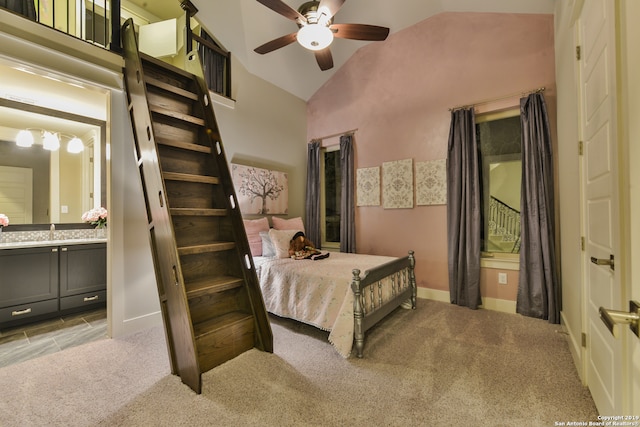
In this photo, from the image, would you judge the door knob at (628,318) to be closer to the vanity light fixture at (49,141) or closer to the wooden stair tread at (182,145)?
the wooden stair tread at (182,145)

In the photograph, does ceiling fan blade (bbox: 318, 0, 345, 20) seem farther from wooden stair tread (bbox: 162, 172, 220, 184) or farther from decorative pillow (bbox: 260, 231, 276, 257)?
decorative pillow (bbox: 260, 231, 276, 257)

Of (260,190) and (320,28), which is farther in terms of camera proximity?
(260,190)

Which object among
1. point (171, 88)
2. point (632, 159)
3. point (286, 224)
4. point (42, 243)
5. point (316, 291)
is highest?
point (171, 88)

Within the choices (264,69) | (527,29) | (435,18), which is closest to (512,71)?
(527,29)

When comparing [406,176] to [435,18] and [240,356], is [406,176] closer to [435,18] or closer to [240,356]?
[435,18]

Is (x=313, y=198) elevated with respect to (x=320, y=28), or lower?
lower

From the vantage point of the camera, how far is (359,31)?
2.57m

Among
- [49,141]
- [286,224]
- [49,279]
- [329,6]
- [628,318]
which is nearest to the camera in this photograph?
[628,318]

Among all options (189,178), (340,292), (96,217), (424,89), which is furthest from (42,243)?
(424,89)

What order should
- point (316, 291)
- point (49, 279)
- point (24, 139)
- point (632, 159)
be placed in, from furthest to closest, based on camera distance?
point (24, 139)
point (49, 279)
point (316, 291)
point (632, 159)

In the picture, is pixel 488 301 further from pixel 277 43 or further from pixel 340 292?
pixel 277 43

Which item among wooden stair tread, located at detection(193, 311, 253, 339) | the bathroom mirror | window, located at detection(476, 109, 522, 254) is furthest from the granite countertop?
window, located at detection(476, 109, 522, 254)

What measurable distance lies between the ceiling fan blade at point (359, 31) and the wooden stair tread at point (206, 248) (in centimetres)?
220

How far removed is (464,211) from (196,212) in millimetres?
2947
